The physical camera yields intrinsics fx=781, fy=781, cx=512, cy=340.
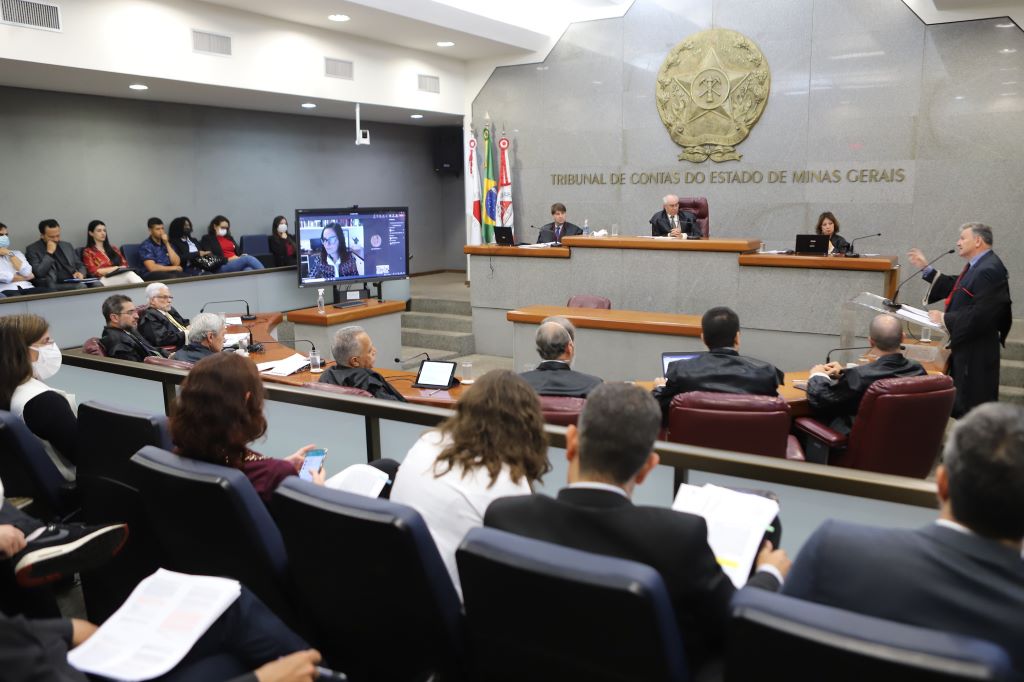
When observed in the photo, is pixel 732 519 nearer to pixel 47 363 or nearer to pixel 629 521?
pixel 629 521

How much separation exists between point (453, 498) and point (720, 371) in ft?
6.98

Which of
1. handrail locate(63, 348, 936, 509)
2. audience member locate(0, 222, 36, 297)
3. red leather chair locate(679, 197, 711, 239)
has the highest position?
red leather chair locate(679, 197, 711, 239)

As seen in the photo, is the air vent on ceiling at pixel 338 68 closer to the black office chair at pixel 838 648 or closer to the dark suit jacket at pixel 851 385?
the dark suit jacket at pixel 851 385

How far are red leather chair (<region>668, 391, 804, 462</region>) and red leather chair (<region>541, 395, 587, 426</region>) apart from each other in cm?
43

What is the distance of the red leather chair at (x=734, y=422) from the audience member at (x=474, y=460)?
135 centimetres

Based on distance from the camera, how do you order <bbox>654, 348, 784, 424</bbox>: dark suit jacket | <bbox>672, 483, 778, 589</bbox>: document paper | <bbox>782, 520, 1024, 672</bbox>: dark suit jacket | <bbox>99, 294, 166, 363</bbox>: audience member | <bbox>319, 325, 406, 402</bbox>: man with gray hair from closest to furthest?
<bbox>782, 520, 1024, 672</bbox>: dark suit jacket, <bbox>672, 483, 778, 589</bbox>: document paper, <bbox>654, 348, 784, 424</bbox>: dark suit jacket, <bbox>319, 325, 406, 402</bbox>: man with gray hair, <bbox>99, 294, 166, 363</bbox>: audience member

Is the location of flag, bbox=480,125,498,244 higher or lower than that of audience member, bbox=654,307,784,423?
higher

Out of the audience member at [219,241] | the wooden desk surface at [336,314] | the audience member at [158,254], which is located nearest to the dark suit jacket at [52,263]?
the audience member at [158,254]

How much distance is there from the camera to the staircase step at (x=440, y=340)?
8594 mm

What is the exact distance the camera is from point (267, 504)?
81.1 inches

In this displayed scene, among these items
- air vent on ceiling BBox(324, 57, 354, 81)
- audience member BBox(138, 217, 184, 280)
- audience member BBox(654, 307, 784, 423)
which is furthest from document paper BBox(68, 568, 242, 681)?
air vent on ceiling BBox(324, 57, 354, 81)

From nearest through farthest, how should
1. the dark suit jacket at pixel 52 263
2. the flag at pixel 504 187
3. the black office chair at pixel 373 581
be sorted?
1. the black office chair at pixel 373 581
2. the dark suit jacket at pixel 52 263
3. the flag at pixel 504 187

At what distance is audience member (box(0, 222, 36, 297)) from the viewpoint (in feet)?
24.3

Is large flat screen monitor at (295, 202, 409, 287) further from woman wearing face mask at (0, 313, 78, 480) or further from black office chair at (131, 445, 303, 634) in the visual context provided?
black office chair at (131, 445, 303, 634)
